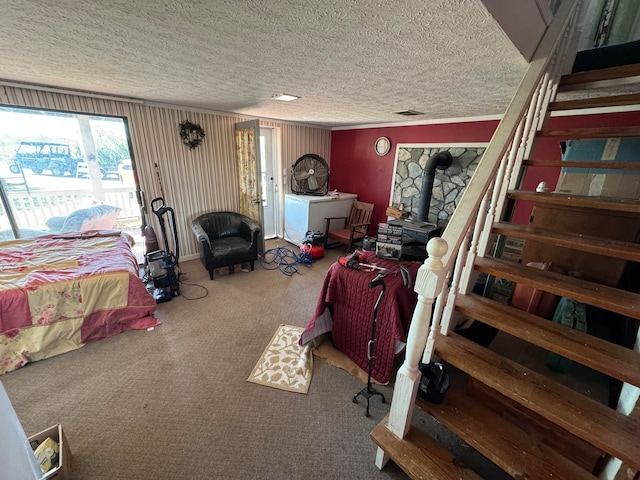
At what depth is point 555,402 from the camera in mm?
901

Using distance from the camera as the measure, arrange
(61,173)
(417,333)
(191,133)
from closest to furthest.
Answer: (417,333) < (61,173) < (191,133)

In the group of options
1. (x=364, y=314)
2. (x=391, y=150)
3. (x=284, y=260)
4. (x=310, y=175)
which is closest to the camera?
(x=364, y=314)

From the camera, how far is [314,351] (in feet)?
6.98

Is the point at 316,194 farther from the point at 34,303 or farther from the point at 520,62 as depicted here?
the point at 34,303

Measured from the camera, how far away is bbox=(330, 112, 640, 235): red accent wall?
2.64 m

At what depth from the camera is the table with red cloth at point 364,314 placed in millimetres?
1776

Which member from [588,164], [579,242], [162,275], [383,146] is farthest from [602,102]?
[162,275]

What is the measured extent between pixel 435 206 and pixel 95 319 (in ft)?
13.8

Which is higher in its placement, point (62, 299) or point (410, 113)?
point (410, 113)

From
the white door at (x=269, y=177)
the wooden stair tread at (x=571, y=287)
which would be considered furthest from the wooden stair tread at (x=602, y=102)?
the white door at (x=269, y=177)

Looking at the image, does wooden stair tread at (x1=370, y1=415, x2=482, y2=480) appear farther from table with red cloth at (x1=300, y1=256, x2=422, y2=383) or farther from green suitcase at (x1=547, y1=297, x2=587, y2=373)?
green suitcase at (x1=547, y1=297, x2=587, y2=373)

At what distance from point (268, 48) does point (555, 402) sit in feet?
6.73

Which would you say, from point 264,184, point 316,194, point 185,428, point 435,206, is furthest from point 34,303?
point 435,206

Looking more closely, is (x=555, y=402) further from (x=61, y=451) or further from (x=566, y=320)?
(x=61, y=451)
